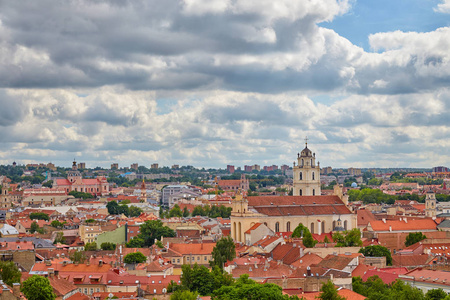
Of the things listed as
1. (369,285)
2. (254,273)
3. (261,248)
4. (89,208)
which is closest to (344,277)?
(369,285)

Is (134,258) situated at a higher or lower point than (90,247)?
higher

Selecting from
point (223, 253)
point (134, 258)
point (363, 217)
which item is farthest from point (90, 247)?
point (363, 217)

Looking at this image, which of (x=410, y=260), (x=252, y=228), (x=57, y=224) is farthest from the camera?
(x=57, y=224)

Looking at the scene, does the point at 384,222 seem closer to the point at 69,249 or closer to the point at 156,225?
the point at 156,225

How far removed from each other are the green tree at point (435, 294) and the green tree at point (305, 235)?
29.1 m

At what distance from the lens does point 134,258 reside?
73312 mm

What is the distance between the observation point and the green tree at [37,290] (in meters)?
45.6

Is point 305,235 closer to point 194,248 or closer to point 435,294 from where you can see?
point 194,248

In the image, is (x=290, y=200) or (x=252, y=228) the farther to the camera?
(x=290, y=200)

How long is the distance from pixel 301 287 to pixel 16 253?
25.1m

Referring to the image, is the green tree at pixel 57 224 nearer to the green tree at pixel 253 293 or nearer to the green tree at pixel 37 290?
the green tree at pixel 253 293

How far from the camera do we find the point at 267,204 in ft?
326

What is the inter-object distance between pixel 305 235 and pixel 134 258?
20705mm

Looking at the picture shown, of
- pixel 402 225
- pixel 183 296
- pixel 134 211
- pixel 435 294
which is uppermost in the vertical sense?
pixel 134 211
